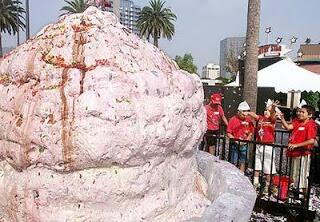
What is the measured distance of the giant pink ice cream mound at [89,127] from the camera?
2.37 meters

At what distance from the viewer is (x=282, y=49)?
3381cm

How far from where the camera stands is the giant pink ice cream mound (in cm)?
237

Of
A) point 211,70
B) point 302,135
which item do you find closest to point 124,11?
point 302,135

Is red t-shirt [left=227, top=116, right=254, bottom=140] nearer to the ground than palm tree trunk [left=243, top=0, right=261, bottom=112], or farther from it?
nearer to the ground

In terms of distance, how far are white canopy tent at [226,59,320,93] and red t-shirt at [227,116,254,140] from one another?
31.4 feet

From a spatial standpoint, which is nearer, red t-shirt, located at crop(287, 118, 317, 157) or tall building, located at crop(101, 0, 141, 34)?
tall building, located at crop(101, 0, 141, 34)

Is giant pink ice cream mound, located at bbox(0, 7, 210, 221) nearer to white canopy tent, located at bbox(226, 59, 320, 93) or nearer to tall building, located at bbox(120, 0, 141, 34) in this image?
tall building, located at bbox(120, 0, 141, 34)

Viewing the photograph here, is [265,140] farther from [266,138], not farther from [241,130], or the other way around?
[241,130]

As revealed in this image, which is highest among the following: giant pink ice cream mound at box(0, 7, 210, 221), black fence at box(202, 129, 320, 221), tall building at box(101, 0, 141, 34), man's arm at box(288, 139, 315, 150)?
tall building at box(101, 0, 141, 34)

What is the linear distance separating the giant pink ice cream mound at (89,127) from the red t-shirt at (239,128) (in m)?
4.77

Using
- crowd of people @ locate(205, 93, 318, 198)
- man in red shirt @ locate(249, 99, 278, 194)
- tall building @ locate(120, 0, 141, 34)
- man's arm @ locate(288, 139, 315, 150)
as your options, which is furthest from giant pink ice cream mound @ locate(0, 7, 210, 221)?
man in red shirt @ locate(249, 99, 278, 194)

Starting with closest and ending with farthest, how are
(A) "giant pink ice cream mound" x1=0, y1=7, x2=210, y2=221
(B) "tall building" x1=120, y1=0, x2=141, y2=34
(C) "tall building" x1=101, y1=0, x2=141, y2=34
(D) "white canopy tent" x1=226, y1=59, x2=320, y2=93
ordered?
1. (A) "giant pink ice cream mound" x1=0, y1=7, x2=210, y2=221
2. (C) "tall building" x1=101, y1=0, x2=141, y2=34
3. (B) "tall building" x1=120, y1=0, x2=141, y2=34
4. (D) "white canopy tent" x1=226, y1=59, x2=320, y2=93

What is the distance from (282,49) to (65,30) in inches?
1310

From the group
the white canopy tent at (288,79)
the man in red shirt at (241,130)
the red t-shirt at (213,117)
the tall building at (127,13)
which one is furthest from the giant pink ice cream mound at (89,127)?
the white canopy tent at (288,79)
